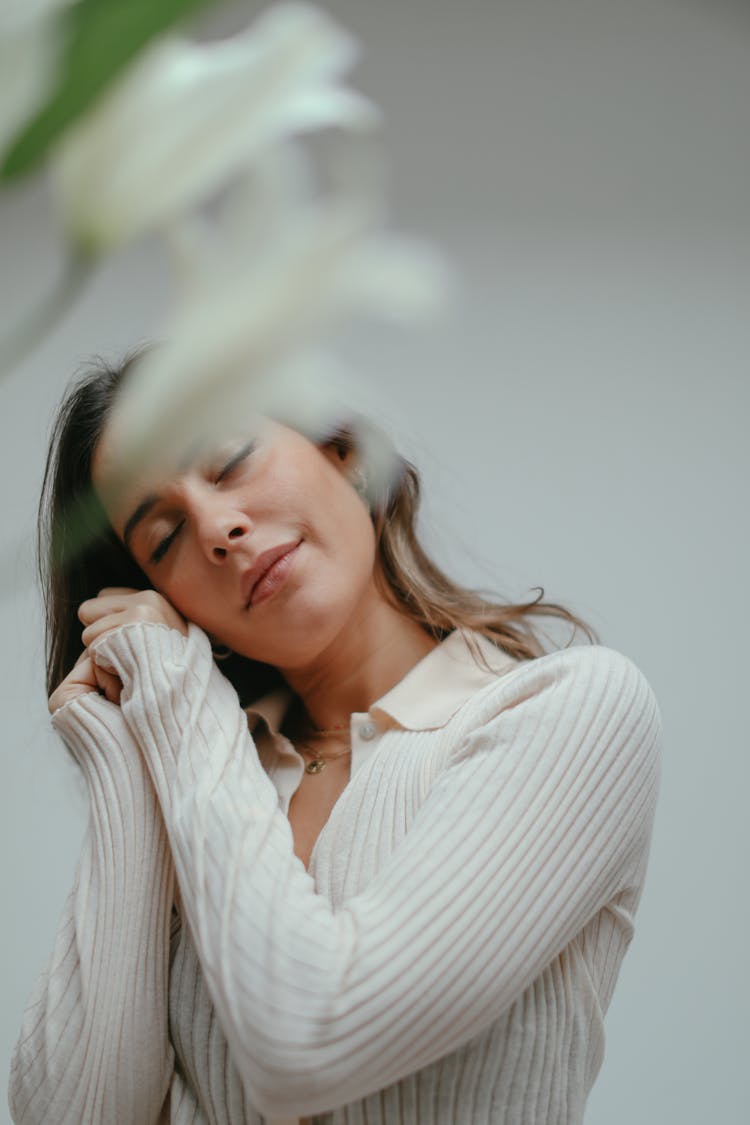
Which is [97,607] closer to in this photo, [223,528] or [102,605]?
[102,605]

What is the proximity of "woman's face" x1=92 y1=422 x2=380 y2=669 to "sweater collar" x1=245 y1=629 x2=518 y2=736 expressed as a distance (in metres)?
0.10

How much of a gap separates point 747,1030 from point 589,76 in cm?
164

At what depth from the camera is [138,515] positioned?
1.27 m

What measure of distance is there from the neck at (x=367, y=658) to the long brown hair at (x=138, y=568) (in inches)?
1.0

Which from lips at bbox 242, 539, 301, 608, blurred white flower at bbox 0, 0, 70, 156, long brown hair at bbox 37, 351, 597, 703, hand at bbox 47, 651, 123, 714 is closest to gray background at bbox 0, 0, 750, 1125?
long brown hair at bbox 37, 351, 597, 703

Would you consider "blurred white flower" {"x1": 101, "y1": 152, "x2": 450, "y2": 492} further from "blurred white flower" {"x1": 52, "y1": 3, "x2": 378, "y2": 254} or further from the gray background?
the gray background

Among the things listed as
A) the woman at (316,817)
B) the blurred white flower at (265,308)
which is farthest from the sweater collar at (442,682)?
the blurred white flower at (265,308)

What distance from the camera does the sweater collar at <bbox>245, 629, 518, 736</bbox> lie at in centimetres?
126

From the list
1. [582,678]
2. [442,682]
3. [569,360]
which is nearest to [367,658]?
[442,682]

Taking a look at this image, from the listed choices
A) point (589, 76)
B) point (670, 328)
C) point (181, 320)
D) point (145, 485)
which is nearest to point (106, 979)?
point (145, 485)

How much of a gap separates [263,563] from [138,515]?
6.4 inches

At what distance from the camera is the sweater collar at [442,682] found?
126 cm

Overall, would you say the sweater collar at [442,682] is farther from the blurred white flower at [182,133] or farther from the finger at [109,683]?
the blurred white flower at [182,133]

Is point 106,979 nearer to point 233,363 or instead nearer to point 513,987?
point 513,987
